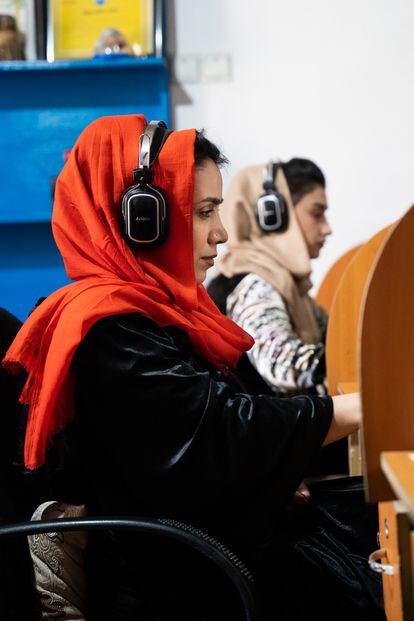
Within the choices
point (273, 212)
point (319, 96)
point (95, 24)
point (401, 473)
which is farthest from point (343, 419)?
point (95, 24)

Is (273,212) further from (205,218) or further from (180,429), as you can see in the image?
(180,429)

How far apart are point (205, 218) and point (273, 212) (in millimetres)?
1174

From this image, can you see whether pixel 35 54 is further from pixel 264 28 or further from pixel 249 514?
pixel 249 514

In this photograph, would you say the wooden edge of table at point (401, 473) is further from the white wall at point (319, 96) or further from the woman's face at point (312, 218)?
the white wall at point (319, 96)

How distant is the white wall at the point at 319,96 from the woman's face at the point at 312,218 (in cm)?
79

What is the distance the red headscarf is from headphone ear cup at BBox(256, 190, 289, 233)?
1171 millimetres

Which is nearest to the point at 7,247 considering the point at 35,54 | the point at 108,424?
the point at 35,54

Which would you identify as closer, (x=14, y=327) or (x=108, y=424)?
(x=108, y=424)

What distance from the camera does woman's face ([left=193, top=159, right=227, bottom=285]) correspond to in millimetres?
1244

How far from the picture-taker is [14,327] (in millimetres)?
1192

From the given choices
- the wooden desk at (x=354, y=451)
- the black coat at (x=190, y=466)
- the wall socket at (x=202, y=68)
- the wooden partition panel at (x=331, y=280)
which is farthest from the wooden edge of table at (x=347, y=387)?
the wall socket at (x=202, y=68)

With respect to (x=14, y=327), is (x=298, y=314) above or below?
below

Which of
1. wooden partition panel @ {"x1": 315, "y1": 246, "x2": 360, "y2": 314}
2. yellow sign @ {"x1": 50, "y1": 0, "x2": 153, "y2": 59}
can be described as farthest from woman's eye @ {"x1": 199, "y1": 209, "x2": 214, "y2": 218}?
yellow sign @ {"x1": 50, "y1": 0, "x2": 153, "y2": 59}

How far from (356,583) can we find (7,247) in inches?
97.7
